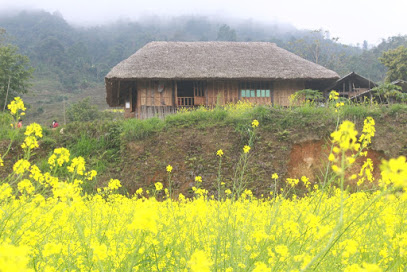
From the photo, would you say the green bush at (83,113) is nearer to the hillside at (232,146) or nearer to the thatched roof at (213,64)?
the thatched roof at (213,64)

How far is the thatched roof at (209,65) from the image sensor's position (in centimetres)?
1102

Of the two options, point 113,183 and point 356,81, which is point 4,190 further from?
point 356,81

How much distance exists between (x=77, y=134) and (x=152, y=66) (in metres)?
4.05

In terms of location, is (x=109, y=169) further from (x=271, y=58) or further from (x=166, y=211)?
(x=271, y=58)

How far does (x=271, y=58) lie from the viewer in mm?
12742

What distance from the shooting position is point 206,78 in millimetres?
11070

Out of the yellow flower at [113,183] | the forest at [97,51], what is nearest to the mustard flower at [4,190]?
the yellow flower at [113,183]

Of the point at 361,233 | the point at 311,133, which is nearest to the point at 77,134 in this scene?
the point at 311,133

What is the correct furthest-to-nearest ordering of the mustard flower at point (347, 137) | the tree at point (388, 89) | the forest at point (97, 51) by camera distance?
the forest at point (97, 51), the tree at point (388, 89), the mustard flower at point (347, 137)

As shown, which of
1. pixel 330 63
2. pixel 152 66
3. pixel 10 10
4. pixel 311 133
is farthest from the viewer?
pixel 10 10

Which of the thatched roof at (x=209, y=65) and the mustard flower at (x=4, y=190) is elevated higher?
the thatched roof at (x=209, y=65)

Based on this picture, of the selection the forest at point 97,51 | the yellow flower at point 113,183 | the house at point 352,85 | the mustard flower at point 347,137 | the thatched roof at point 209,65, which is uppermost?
the forest at point 97,51

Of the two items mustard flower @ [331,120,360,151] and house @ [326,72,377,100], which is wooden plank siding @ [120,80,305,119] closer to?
house @ [326,72,377,100]

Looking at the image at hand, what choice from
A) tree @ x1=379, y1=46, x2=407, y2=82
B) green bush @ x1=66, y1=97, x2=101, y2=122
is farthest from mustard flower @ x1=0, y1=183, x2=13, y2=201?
tree @ x1=379, y1=46, x2=407, y2=82
